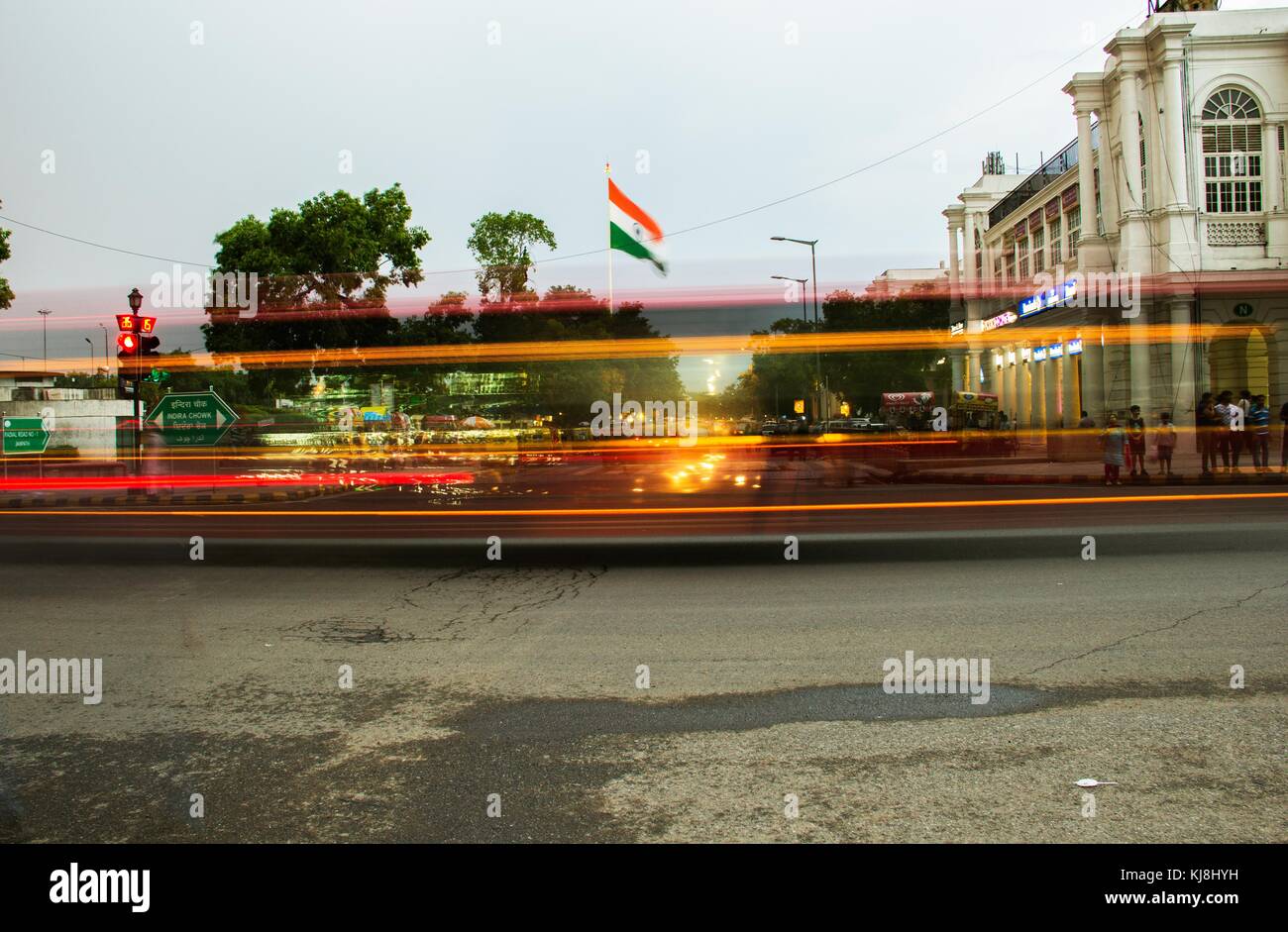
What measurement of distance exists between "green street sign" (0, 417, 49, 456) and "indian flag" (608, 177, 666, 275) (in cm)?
1687

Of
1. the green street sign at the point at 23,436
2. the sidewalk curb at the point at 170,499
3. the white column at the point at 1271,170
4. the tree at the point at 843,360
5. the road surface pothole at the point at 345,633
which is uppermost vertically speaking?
the white column at the point at 1271,170

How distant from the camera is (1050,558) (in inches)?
386

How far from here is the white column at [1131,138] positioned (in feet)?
98.8

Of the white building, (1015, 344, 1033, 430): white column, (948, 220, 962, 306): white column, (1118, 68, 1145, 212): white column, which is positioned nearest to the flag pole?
the white building

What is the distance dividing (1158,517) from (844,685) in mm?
9673

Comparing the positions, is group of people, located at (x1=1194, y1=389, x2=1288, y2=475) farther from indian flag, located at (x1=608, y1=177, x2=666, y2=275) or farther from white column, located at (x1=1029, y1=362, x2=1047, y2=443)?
white column, located at (x1=1029, y1=362, x2=1047, y2=443)

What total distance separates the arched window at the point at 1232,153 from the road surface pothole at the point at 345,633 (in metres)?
32.6

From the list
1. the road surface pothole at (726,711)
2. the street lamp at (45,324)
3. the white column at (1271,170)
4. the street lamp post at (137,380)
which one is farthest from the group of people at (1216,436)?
the street lamp at (45,324)

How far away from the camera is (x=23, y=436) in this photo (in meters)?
22.2

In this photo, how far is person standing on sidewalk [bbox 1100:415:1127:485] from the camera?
59.2ft

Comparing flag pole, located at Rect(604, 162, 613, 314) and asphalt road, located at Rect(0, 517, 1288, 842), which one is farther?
flag pole, located at Rect(604, 162, 613, 314)

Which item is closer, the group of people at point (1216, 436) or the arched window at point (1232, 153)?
the group of people at point (1216, 436)

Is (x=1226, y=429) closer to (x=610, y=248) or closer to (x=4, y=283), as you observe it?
(x=610, y=248)

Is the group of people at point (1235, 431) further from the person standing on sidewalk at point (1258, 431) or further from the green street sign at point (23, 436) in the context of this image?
the green street sign at point (23, 436)
